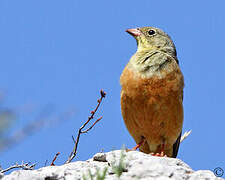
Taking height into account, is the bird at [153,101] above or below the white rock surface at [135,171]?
above

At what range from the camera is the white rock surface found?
4312 millimetres

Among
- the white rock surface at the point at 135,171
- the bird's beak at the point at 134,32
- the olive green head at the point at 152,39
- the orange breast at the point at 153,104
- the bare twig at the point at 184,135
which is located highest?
the bird's beak at the point at 134,32

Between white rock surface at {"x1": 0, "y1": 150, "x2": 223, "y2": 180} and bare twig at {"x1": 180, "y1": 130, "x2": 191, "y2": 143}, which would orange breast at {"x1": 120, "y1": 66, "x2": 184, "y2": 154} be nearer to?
bare twig at {"x1": 180, "y1": 130, "x2": 191, "y2": 143}

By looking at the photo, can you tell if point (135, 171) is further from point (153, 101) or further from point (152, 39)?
point (152, 39)

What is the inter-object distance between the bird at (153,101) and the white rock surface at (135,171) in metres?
1.93

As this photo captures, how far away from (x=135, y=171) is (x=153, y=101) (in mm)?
2370

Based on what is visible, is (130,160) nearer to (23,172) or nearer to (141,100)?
(23,172)

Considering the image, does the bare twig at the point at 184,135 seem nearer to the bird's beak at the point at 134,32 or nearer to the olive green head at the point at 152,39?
the olive green head at the point at 152,39

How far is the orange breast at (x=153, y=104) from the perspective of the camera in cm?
662

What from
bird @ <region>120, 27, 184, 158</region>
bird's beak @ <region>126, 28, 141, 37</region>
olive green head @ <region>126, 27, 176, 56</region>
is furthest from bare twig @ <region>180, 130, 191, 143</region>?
bird's beak @ <region>126, 28, 141, 37</region>

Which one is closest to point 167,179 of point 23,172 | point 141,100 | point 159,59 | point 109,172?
point 109,172

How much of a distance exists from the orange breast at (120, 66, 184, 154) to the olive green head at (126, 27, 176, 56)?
890mm

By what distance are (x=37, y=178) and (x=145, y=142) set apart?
2981 millimetres

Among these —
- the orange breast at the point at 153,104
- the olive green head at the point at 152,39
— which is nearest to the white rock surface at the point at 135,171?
the orange breast at the point at 153,104
